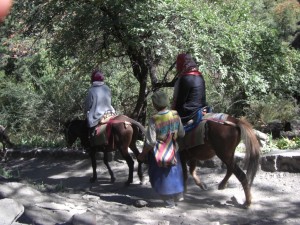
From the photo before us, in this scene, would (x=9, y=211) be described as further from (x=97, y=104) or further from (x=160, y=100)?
(x=97, y=104)

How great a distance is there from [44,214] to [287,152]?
4329 millimetres

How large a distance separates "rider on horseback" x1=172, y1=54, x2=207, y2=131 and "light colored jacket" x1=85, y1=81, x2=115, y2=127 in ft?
5.79

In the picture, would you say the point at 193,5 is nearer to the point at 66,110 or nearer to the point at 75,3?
the point at 75,3

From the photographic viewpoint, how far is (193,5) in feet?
26.2

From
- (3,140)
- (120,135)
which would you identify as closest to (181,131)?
(120,135)

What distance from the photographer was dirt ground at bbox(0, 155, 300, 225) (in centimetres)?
564

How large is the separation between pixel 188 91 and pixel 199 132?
628 millimetres

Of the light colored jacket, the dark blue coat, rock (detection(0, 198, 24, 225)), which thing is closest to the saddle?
the light colored jacket

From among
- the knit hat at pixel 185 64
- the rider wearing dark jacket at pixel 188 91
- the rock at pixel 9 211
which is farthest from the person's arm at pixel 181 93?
the rock at pixel 9 211

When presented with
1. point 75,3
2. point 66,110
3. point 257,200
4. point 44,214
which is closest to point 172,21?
point 75,3

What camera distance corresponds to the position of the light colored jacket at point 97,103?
7855 mm

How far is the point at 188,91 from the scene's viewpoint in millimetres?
6527

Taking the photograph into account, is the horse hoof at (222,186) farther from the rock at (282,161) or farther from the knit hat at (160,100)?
the knit hat at (160,100)

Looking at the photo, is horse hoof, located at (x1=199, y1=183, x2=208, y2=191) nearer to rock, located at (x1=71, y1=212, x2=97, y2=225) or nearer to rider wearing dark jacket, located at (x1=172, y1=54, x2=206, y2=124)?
rider wearing dark jacket, located at (x1=172, y1=54, x2=206, y2=124)
